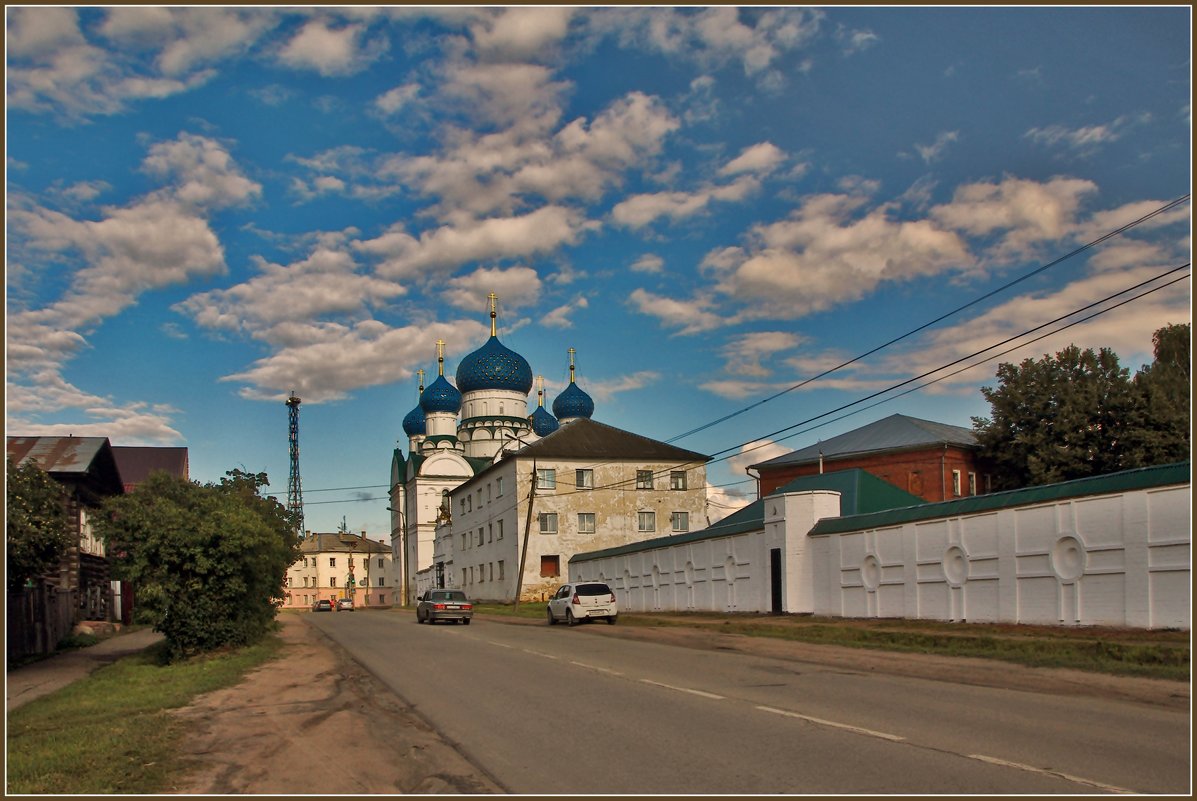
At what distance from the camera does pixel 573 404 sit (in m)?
87.0

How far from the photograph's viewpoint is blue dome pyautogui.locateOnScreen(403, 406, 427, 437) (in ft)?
330

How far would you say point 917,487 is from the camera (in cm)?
5656

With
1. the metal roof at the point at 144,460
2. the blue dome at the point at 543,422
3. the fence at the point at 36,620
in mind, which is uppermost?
the blue dome at the point at 543,422

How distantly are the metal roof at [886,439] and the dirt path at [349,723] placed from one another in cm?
3852

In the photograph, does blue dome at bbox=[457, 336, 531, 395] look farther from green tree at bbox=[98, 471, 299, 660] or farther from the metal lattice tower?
green tree at bbox=[98, 471, 299, 660]

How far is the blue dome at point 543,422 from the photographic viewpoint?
89.9 metres

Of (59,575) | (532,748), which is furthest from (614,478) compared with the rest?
(532,748)

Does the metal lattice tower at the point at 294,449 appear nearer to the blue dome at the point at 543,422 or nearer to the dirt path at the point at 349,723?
the blue dome at the point at 543,422

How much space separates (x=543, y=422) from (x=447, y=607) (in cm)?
5266

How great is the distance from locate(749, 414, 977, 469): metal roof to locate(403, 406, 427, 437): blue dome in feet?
152

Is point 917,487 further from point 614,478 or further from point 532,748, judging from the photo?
point 532,748

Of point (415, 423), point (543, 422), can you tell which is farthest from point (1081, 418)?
point (415, 423)

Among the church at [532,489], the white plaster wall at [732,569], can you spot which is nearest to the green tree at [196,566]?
the white plaster wall at [732,569]

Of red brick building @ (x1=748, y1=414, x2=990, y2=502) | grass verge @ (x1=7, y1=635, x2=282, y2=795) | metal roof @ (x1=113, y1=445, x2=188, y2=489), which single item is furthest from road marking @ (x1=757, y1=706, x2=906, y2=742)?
metal roof @ (x1=113, y1=445, x2=188, y2=489)
